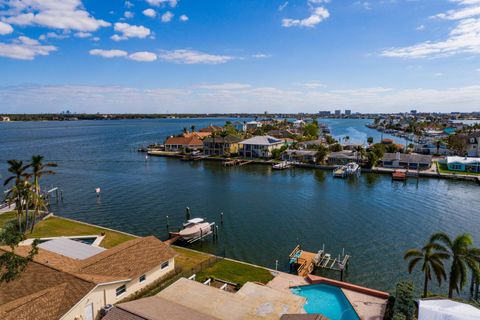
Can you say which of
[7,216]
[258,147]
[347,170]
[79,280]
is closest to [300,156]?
[258,147]

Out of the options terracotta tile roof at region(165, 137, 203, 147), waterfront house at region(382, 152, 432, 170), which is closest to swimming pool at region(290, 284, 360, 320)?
waterfront house at region(382, 152, 432, 170)

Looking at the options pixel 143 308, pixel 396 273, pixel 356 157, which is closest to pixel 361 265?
pixel 396 273

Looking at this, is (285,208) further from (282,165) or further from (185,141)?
(185,141)

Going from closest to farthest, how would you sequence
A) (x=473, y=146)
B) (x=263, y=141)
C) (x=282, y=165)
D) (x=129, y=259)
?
(x=129, y=259), (x=282, y=165), (x=473, y=146), (x=263, y=141)

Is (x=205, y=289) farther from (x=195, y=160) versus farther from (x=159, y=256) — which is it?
(x=195, y=160)

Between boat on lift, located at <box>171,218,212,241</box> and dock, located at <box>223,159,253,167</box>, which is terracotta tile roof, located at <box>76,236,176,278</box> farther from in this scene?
dock, located at <box>223,159,253,167</box>

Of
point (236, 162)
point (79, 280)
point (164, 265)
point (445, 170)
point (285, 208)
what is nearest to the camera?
point (79, 280)

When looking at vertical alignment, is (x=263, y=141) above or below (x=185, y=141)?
above
